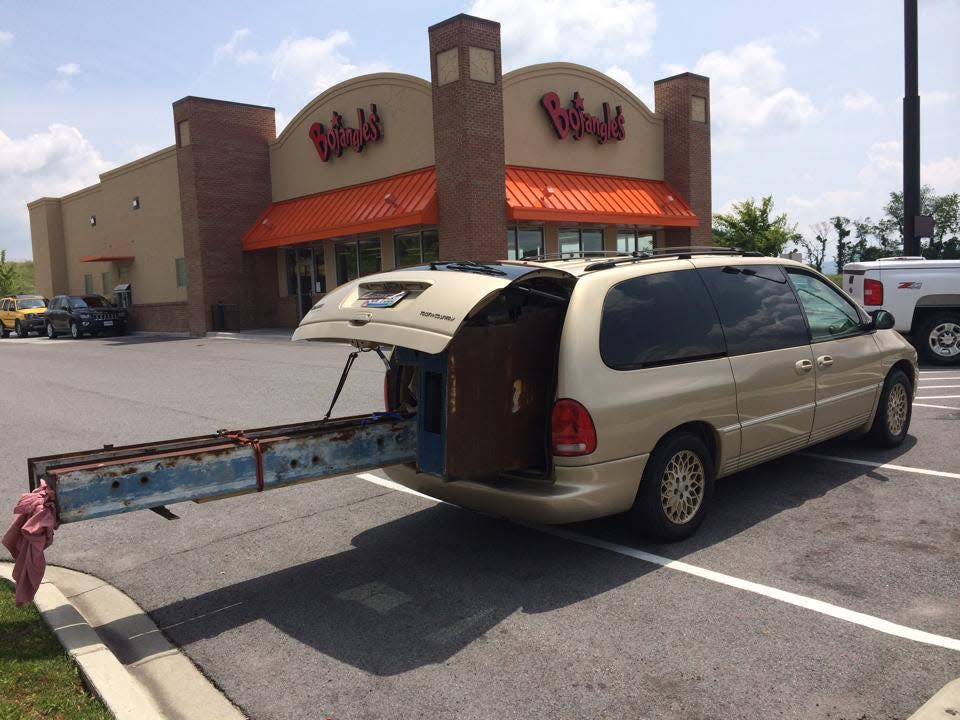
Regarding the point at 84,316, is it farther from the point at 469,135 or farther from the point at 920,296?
the point at 920,296

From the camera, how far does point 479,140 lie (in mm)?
21922

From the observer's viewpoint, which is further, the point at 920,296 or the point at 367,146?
the point at 367,146

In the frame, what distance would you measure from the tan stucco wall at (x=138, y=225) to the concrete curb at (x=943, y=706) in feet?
103

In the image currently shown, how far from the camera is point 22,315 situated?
36.7 meters

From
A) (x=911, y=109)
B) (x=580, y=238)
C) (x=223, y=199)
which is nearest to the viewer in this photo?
(x=911, y=109)

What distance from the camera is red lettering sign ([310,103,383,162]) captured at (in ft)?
81.6

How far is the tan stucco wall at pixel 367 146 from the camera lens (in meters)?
23.6

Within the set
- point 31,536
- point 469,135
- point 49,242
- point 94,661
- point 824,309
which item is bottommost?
point 94,661

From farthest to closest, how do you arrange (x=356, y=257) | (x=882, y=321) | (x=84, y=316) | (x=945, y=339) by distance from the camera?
(x=84, y=316) → (x=356, y=257) → (x=945, y=339) → (x=882, y=321)

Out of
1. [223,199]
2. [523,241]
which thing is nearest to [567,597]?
[523,241]

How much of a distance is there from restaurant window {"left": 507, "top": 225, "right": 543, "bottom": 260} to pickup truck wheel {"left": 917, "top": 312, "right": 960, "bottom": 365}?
12.7 meters

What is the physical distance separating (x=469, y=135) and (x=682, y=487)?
59.0ft

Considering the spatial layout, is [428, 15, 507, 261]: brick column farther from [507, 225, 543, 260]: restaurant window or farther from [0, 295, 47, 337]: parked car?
[0, 295, 47, 337]: parked car

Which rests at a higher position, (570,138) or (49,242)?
(570,138)
